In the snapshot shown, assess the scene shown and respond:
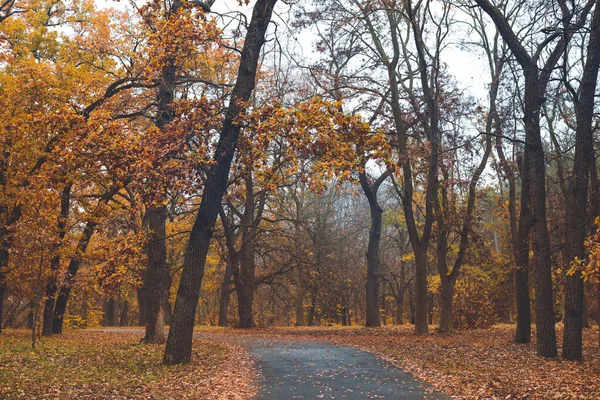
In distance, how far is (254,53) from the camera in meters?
12.2

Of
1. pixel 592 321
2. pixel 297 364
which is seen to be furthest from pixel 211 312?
pixel 297 364

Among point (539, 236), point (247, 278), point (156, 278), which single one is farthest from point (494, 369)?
point (247, 278)

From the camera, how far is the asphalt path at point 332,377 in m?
8.61

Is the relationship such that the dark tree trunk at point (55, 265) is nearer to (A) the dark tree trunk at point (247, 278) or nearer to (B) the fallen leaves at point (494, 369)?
(A) the dark tree trunk at point (247, 278)

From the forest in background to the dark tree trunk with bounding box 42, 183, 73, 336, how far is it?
10 centimetres

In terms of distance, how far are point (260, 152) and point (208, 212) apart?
1794 millimetres

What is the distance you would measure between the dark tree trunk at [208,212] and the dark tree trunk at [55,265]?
21.4ft

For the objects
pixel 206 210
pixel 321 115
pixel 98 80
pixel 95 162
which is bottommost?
pixel 206 210

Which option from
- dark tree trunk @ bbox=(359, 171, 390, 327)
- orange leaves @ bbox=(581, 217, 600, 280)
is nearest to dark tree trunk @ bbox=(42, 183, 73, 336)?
dark tree trunk @ bbox=(359, 171, 390, 327)

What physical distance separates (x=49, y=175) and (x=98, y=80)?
369 inches

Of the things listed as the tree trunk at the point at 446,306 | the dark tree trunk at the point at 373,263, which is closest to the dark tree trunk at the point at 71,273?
the dark tree trunk at the point at 373,263

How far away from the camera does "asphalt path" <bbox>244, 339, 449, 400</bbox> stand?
8.61m

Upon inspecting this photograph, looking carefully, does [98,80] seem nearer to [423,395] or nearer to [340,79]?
[340,79]

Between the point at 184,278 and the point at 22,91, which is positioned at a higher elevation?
the point at 22,91
